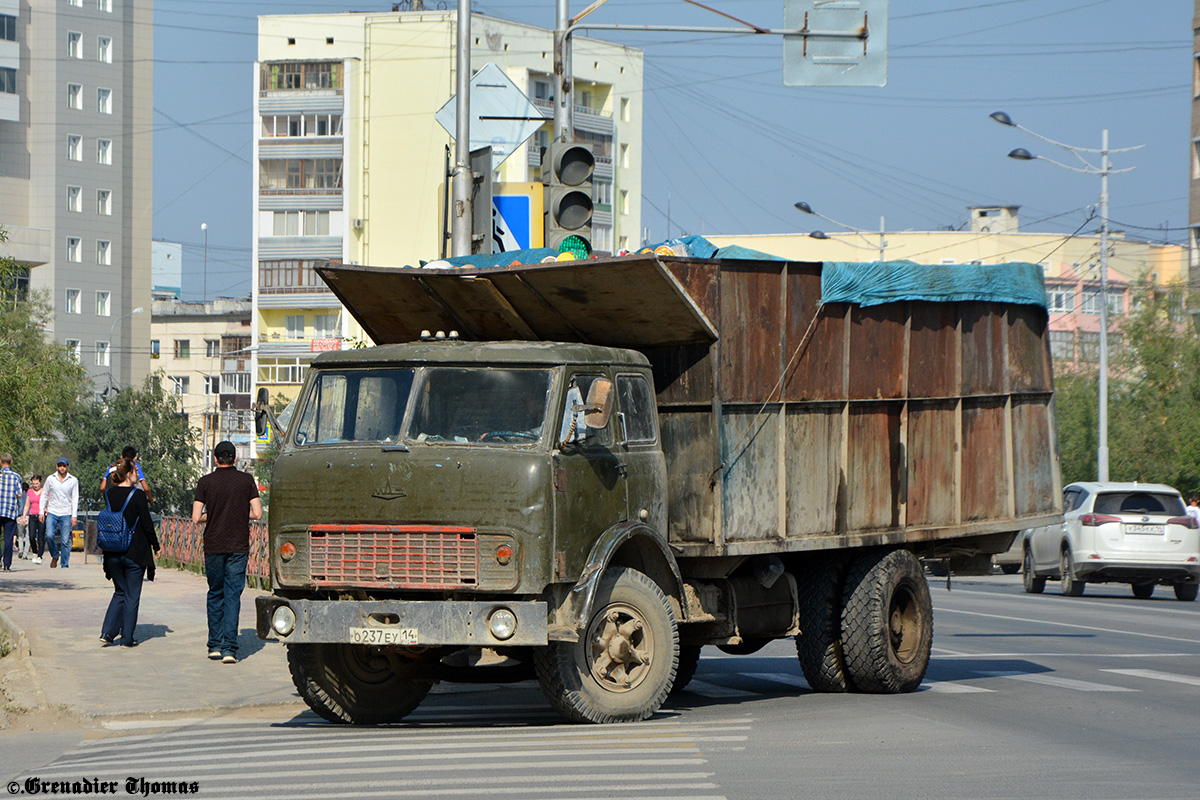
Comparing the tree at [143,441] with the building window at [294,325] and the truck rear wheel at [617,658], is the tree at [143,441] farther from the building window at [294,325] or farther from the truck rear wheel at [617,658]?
the truck rear wheel at [617,658]

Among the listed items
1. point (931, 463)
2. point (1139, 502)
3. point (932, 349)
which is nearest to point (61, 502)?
point (1139, 502)

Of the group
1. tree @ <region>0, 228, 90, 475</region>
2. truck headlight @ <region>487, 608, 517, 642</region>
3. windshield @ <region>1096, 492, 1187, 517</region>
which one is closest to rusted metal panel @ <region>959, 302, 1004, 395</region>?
truck headlight @ <region>487, 608, 517, 642</region>

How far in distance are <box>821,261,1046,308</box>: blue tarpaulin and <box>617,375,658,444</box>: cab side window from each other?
5.76ft

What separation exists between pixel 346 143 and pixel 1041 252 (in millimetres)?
45402

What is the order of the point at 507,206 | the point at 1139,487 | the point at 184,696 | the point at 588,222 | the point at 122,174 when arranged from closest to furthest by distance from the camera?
the point at 184,696
the point at 588,222
the point at 507,206
the point at 1139,487
the point at 122,174

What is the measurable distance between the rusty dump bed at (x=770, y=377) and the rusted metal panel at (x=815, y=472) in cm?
1

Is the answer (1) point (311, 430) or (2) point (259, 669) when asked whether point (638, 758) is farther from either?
(2) point (259, 669)

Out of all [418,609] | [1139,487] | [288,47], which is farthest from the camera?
[288,47]

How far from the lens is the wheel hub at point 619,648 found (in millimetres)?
9438

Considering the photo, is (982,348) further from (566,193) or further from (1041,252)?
(1041,252)

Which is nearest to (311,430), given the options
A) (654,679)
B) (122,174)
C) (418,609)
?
(418,609)

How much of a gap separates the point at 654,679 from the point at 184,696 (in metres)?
3.71

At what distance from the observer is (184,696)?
36.7 feet

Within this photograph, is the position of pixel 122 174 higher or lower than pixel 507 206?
higher
